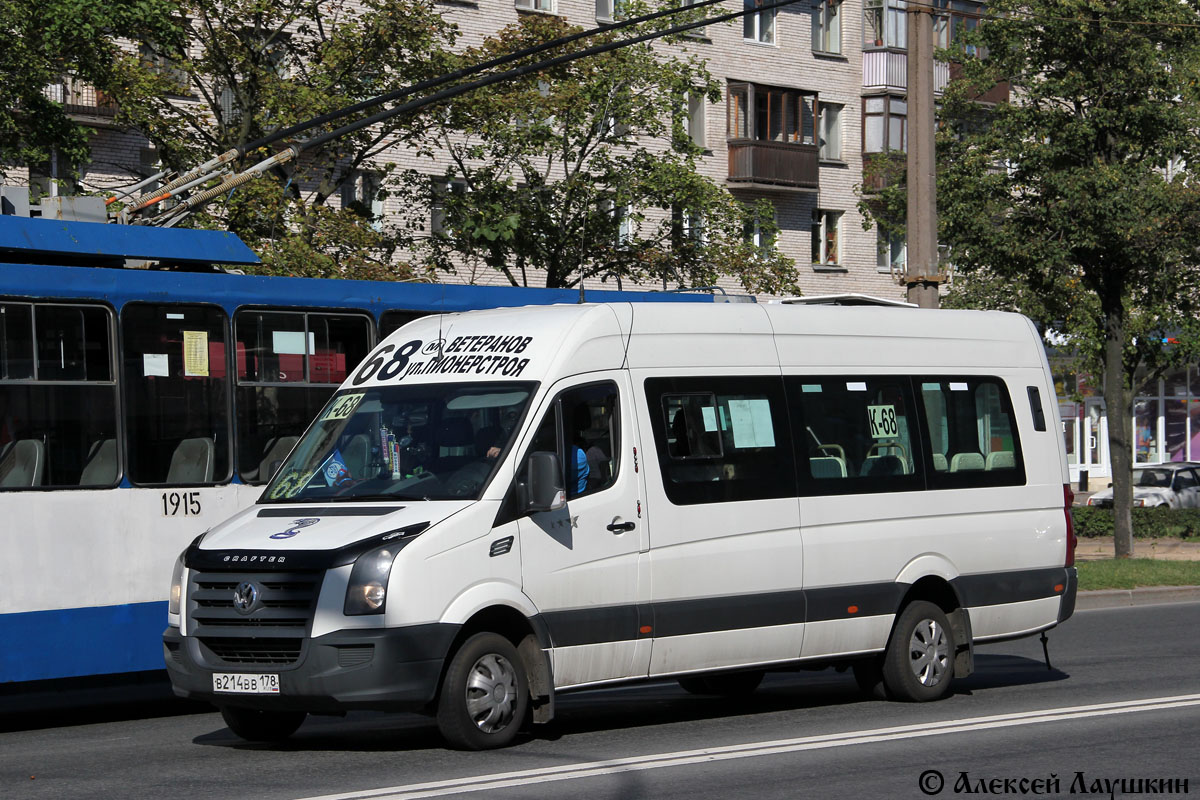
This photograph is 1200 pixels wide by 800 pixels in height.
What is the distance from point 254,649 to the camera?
8.93 metres

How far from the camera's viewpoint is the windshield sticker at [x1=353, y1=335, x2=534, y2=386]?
32.7 ft

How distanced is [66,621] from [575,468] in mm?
3545

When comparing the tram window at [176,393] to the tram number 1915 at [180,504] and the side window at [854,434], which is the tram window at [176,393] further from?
the side window at [854,434]

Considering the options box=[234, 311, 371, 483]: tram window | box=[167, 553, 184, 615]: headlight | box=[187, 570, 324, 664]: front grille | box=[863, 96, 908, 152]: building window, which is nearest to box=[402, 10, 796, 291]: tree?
box=[234, 311, 371, 483]: tram window

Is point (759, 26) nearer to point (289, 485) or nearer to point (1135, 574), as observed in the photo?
point (1135, 574)

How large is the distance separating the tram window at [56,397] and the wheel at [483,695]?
11.5 ft

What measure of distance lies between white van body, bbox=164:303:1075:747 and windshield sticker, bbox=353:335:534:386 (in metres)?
0.02

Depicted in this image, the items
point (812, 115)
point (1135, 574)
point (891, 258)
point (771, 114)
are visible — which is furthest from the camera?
point (891, 258)

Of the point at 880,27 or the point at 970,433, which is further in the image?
the point at 880,27

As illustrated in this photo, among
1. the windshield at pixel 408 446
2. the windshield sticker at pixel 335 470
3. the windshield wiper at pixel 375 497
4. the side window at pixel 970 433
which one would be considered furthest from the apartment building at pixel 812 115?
the windshield wiper at pixel 375 497

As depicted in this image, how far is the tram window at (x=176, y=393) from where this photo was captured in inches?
A: 454

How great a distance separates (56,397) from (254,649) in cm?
302

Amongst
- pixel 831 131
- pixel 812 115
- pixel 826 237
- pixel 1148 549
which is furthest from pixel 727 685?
pixel 831 131

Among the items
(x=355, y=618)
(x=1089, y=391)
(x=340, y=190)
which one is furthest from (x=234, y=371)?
(x=1089, y=391)
